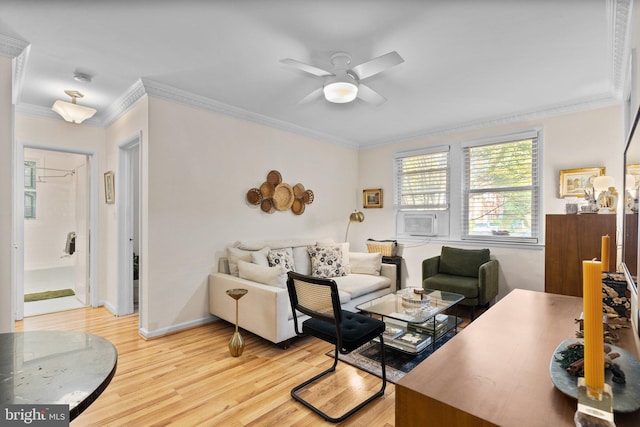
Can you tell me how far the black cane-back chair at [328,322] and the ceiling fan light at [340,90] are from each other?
1.53 m

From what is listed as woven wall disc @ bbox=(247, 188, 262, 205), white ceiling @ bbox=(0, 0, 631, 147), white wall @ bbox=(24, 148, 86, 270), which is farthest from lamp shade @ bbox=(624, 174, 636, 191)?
white wall @ bbox=(24, 148, 86, 270)

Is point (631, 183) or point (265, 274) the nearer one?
point (631, 183)

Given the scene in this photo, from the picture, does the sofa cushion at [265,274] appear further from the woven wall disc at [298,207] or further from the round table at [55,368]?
the round table at [55,368]

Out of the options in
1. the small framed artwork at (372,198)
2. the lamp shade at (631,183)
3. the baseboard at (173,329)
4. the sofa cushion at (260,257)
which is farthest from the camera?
the small framed artwork at (372,198)

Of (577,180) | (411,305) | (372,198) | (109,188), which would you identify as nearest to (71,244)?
(109,188)

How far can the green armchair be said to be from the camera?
3.60 m

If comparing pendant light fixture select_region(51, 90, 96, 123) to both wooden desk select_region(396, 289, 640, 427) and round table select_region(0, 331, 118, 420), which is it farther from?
wooden desk select_region(396, 289, 640, 427)

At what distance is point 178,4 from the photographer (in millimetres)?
1930

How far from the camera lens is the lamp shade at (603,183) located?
2960 millimetres

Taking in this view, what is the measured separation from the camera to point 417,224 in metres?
4.88

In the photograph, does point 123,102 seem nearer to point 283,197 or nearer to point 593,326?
point 283,197

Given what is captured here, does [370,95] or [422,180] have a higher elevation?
[370,95]

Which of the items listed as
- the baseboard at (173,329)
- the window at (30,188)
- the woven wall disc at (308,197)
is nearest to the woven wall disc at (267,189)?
the woven wall disc at (308,197)

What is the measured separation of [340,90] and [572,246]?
259 cm
